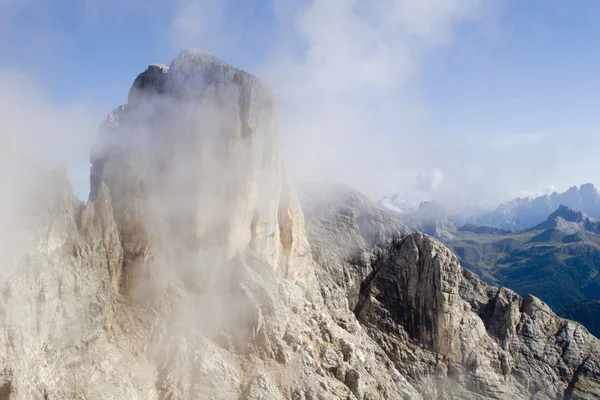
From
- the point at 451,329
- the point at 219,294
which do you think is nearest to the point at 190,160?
the point at 219,294

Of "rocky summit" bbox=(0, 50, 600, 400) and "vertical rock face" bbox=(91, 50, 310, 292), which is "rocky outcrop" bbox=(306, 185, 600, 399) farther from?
"vertical rock face" bbox=(91, 50, 310, 292)

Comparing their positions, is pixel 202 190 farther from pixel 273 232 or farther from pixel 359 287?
pixel 359 287

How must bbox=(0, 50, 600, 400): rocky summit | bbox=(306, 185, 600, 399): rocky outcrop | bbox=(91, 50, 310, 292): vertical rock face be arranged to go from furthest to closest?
bbox=(306, 185, 600, 399): rocky outcrop
bbox=(91, 50, 310, 292): vertical rock face
bbox=(0, 50, 600, 400): rocky summit

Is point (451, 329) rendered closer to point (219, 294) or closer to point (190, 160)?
point (219, 294)

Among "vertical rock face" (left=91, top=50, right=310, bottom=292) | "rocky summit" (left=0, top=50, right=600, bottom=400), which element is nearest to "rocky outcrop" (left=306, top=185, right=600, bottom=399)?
"rocky summit" (left=0, top=50, right=600, bottom=400)

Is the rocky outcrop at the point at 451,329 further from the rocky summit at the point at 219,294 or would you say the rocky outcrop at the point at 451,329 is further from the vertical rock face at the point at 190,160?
the vertical rock face at the point at 190,160
